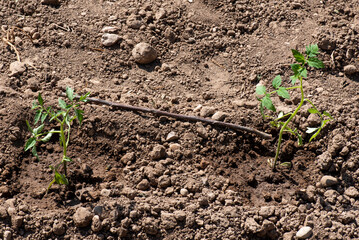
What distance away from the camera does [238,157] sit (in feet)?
12.7

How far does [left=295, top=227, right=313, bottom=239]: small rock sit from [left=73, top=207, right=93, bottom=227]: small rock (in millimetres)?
1517

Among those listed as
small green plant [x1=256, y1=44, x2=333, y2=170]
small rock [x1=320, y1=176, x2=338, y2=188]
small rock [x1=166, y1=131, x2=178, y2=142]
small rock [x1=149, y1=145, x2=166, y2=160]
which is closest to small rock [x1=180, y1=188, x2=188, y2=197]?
small rock [x1=149, y1=145, x2=166, y2=160]

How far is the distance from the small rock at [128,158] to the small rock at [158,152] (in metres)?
0.15

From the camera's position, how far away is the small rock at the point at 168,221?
11.0ft

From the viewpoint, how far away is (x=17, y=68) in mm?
4207

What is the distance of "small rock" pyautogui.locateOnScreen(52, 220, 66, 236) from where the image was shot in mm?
3297

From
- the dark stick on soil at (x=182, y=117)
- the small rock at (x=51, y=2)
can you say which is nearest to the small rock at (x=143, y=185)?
the dark stick on soil at (x=182, y=117)

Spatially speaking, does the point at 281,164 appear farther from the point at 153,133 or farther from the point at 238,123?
the point at 153,133

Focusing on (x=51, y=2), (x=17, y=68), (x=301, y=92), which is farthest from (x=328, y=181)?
(x=51, y=2)

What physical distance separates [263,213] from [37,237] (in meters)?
1.65

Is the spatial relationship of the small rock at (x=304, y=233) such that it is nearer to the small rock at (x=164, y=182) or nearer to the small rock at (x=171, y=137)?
the small rock at (x=164, y=182)

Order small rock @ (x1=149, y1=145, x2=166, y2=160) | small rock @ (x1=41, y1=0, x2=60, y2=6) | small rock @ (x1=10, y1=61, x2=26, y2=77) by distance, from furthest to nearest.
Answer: small rock @ (x1=41, y1=0, x2=60, y2=6) → small rock @ (x1=10, y1=61, x2=26, y2=77) → small rock @ (x1=149, y1=145, x2=166, y2=160)

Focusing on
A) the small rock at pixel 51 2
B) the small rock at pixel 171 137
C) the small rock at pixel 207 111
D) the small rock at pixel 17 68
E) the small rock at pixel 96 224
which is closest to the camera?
the small rock at pixel 96 224

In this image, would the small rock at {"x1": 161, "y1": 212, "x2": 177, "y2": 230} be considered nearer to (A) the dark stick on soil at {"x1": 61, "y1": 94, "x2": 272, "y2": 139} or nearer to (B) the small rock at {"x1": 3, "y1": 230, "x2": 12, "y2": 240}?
(A) the dark stick on soil at {"x1": 61, "y1": 94, "x2": 272, "y2": 139}
